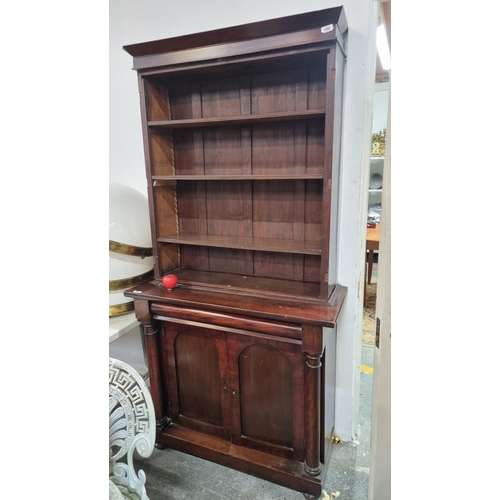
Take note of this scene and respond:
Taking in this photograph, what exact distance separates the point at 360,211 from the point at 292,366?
2.65 feet

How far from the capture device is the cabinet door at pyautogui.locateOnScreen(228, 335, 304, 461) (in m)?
1.47

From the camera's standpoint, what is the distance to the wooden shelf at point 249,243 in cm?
150

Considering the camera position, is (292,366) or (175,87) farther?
(175,87)

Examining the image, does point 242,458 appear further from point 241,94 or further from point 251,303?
point 241,94

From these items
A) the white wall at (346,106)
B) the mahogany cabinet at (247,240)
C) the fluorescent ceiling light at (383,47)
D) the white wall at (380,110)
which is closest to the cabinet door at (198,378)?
the mahogany cabinet at (247,240)

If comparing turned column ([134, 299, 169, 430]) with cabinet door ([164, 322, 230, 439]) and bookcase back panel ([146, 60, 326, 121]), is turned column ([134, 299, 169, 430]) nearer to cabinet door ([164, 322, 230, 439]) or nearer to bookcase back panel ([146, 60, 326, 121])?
cabinet door ([164, 322, 230, 439])

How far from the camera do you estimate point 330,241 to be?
1.43 metres

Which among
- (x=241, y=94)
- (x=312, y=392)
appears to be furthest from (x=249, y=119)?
(x=312, y=392)

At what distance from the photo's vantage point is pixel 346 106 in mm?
1525

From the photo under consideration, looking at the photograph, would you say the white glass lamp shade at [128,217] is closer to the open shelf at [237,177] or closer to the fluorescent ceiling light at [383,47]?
the open shelf at [237,177]
